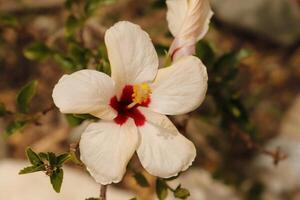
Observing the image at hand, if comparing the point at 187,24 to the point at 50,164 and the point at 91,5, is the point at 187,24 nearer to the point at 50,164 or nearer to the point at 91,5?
the point at 50,164

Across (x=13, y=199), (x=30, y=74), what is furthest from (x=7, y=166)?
(x=30, y=74)

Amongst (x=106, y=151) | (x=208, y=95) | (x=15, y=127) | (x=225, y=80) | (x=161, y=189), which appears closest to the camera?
(x=106, y=151)

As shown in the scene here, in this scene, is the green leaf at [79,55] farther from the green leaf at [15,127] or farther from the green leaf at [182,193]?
the green leaf at [182,193]

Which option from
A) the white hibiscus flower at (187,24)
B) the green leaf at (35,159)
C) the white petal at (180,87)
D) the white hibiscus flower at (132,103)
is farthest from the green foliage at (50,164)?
the white hibiscus flower at (187,24)

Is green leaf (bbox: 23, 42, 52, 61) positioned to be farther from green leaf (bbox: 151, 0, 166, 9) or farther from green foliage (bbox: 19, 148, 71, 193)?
green foliage (bbox: 19, 148, 71, 193)

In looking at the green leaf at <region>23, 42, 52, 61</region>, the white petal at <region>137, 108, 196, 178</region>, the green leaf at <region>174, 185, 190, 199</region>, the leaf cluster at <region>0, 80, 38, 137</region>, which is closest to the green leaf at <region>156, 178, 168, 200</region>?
the green leaf at <region>174, 185, 190, 199</region>

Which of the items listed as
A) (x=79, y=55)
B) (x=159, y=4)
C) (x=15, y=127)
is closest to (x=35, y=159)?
(x=15, y=127)
